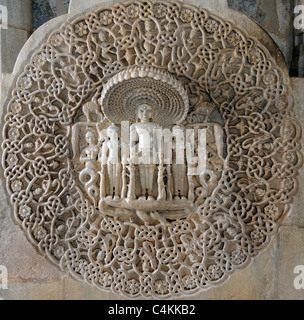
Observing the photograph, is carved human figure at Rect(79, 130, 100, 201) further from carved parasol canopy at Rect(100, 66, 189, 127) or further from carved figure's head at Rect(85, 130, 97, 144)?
carved parasol canopy at Rect(100, 66, 189, 127)

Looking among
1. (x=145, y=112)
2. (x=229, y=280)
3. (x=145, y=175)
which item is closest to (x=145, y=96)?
(x=145, y=112)

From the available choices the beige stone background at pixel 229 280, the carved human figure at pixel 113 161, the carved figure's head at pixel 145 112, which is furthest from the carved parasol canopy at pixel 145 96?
the beige stone background at pixel 229 280

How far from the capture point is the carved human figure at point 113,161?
3119 mm

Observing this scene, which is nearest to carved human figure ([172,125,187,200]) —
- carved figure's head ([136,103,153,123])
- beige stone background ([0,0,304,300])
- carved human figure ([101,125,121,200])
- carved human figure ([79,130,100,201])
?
carved figure's head ([136,103,153,123])

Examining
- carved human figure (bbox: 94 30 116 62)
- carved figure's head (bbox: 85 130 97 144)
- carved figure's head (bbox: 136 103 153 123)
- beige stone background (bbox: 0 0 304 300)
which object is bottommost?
beige stone background (bbox: 0 0 304 300)

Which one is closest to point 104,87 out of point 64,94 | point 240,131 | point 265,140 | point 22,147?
point 64,94

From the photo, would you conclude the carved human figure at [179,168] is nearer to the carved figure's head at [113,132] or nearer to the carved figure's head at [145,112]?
the carved figure's head at [145,112]

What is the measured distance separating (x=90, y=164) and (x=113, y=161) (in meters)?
0.19

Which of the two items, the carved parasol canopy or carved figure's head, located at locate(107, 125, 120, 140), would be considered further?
carved figure's head, located at locate(107, 125, 120, 140)

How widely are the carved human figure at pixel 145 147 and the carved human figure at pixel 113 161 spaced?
120 mm

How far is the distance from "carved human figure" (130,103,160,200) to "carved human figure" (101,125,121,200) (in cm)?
12

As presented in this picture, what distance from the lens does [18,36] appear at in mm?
3807

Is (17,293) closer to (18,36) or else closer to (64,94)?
(64,94)

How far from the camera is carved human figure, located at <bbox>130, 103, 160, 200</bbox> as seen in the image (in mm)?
3094
